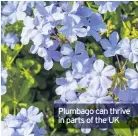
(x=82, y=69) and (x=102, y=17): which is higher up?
(x=102, y=17)

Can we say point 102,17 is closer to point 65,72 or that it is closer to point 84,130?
point 65,72

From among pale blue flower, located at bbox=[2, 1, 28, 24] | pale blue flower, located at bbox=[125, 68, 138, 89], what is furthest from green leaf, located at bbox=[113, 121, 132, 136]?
pale blue flower, located at bbox=[2, 1, 28, 24]

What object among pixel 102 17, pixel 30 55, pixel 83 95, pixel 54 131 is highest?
pixel 102 17

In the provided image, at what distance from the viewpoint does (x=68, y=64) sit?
3.65 feet

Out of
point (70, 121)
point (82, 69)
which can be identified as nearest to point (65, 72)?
point (82, 69)

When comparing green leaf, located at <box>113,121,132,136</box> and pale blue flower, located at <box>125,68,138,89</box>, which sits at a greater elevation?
pale blue flower, located at <box>125,68,138,89</box>

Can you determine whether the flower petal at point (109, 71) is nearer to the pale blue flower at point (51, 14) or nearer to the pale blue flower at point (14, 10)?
the pale blue flower at point (51, 14)

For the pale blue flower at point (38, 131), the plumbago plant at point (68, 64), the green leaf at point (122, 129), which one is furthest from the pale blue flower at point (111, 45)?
the pale blue flower at point (38, 131)

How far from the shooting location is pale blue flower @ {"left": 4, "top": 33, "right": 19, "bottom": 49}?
117 cm

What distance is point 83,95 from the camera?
110cm

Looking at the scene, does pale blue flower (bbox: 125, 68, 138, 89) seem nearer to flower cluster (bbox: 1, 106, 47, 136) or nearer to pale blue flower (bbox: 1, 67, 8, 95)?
flower cluster (bbox: 1, 106, 47, 136)

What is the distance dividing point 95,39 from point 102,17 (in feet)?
0.28

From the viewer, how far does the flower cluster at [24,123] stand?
3.62 feet

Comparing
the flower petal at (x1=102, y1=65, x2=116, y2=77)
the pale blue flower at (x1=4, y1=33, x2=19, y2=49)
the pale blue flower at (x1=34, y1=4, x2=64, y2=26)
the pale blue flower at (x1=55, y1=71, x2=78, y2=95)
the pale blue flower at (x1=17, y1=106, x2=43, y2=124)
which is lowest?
the pale blue flower at (x1=17, y1=106, x2=43, y2=124)
